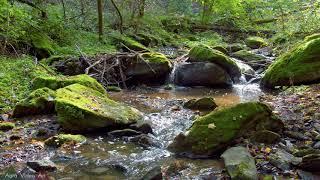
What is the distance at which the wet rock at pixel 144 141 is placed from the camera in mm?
7367

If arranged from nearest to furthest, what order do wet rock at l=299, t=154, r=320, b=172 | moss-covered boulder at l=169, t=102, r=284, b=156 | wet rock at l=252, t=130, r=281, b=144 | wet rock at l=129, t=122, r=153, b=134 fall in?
wet rock at l=299, t=154, r=320, b=172
moss-covered boulder at l=169, t=102, r=284, b=156
wet rock at l=252, t=130, r=281, b=144
wet rock at l=129, t=122, r=153, b=134

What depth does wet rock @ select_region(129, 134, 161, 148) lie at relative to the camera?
7.37m

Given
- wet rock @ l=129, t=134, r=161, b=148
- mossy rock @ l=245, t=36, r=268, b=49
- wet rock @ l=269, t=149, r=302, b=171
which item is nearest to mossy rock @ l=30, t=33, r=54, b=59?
wet rock @ l=129, t=134, r=161, b=148

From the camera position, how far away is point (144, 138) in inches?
296

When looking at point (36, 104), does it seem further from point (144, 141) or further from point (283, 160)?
point (283, 160)

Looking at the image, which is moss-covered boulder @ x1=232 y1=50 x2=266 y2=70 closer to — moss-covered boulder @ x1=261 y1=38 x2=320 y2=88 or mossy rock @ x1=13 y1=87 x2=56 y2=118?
moss-covered boulder @ x1=261 y1=38 x2=320 y2=88

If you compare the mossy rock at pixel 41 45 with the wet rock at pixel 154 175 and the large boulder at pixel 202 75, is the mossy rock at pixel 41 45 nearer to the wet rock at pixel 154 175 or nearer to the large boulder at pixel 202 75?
the large boulder at pixel 202 75

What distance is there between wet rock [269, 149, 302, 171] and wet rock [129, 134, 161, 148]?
2.23 meters

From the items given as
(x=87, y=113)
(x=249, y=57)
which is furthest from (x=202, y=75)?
(x=87, y=113)

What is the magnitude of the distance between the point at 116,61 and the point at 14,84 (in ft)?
13.1

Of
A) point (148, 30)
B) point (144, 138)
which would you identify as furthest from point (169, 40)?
point (144, 138)

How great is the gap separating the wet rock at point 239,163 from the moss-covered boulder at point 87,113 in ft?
9.02

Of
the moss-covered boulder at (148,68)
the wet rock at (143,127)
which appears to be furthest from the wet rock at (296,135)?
the moss-covered boulder at (148,68)

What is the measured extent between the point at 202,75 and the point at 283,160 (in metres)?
7.88
